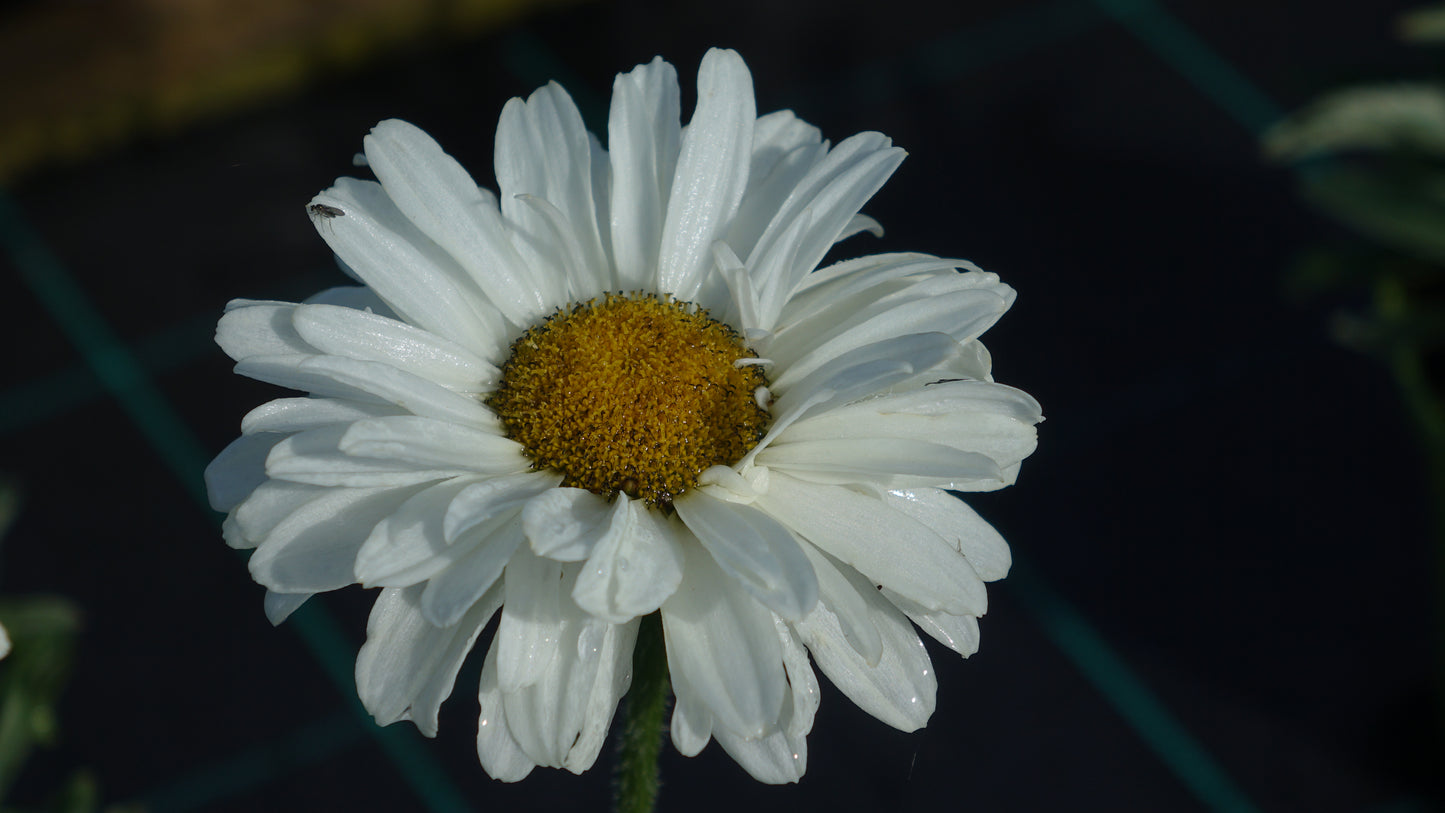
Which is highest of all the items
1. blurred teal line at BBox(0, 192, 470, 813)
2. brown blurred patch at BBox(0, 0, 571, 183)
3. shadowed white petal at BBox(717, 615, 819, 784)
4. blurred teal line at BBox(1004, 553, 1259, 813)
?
shadowed white petal at BBox(717, 615, 819, 784)

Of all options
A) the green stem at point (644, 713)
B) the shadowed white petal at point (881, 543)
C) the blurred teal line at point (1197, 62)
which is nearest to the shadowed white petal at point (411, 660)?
the green stem at point (644, 713)

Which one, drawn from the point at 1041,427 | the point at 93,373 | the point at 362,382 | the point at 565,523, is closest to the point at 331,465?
the point at 362,382

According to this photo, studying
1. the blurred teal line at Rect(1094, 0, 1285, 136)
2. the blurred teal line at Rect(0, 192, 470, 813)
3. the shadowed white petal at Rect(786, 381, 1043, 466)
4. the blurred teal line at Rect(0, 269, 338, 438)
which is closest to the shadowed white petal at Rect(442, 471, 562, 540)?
the shadowed white petal at Rect(786, 381, 1043, 466)

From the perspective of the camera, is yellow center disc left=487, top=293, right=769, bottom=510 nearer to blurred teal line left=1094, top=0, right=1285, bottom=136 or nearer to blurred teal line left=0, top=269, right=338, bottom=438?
blurred teal line left=0, top=269, right=338, bottom=438

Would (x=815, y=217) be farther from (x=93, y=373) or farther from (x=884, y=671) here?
(x=93, y=373)

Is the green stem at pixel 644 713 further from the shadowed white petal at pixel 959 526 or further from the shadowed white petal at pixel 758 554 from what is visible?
the shadowed white petal at pixel 959 526

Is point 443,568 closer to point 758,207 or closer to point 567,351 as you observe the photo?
point 567,351

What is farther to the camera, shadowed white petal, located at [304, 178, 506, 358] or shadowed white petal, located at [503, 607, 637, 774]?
shadowed white petal, located at [304, 178, 506, 358]
